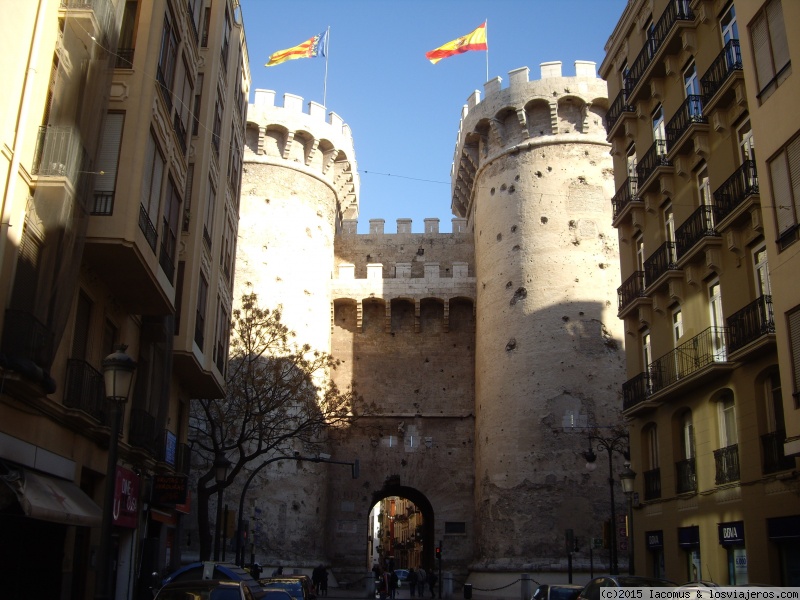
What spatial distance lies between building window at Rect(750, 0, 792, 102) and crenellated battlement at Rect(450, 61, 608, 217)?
21472 mm

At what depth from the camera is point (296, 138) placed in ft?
131

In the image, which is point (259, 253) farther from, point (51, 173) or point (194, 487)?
point (51, 173)

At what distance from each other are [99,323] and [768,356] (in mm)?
11765

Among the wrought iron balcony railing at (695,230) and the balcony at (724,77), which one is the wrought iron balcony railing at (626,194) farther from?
the balcony at (724,77)

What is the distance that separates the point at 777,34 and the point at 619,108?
8.95 m

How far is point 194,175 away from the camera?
2020 centimetres

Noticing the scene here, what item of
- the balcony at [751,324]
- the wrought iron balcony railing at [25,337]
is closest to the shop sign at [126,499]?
the wrought iron balcony railing at [25,337]

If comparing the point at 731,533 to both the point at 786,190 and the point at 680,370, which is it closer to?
the point at 680,370

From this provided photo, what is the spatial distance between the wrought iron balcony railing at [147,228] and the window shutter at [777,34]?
11.0m

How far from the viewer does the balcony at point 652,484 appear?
66.5 ft

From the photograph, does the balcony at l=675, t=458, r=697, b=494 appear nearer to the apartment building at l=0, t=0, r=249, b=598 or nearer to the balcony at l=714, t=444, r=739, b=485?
the balcony at l=714, t=444, r=739, b=485

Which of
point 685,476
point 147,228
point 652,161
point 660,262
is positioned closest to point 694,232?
point 660,262

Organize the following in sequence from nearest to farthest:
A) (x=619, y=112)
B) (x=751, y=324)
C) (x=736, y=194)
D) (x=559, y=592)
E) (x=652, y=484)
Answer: (x=751, y=324)
(x=736, y=194)
(x=559, y=592)
(x=652, y=484)
(x=619, y=112)

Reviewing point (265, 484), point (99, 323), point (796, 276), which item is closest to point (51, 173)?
point (99, 323)
